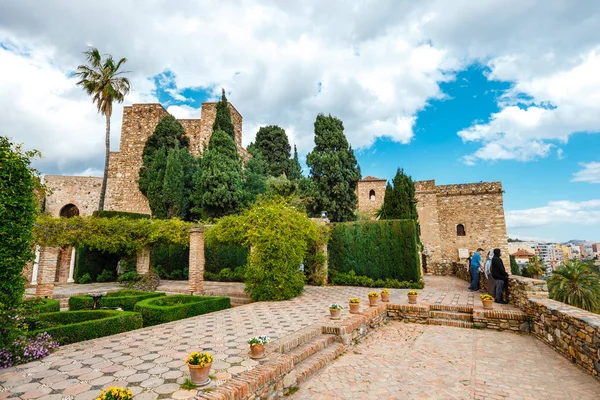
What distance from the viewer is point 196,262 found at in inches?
473

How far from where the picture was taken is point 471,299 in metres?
9.59

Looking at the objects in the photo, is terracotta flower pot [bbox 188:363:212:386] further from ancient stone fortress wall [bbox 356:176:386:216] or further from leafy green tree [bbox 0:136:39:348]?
ancient stone fortress wall [bbox 356:176:386:216]

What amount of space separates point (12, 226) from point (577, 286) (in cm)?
1459

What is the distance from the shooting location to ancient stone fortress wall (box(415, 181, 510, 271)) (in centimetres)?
2273

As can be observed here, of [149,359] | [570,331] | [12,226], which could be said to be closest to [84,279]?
[12,226]

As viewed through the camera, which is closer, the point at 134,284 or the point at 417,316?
the point at 417,316

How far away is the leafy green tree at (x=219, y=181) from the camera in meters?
17.8

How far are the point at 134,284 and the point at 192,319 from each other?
8.54 meters

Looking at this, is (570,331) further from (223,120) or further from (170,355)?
(223,120)

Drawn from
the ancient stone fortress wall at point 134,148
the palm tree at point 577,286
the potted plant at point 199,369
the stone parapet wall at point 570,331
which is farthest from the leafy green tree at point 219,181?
the palm tree at point 577,286

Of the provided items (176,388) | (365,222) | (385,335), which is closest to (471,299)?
(385,335)

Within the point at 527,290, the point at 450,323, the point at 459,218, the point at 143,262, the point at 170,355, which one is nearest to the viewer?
the point at 170,355

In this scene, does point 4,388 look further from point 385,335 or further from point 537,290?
point 537,290

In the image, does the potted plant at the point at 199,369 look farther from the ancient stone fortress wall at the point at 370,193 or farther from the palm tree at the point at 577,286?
the ancient stone fortress wall at the point at 370,193
